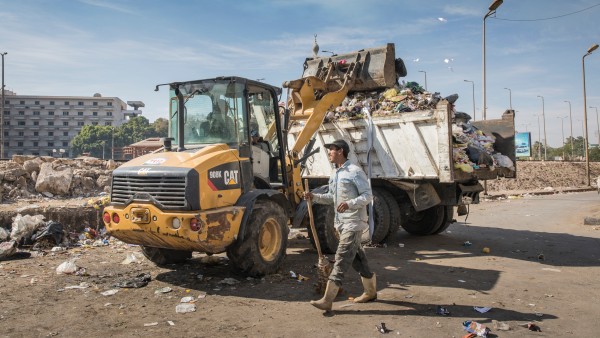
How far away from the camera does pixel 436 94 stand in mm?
7785

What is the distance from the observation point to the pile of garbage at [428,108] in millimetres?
7359

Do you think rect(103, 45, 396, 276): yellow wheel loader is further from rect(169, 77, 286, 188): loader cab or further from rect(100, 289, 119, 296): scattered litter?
rect(100, 289, 119, 296): scattered litter

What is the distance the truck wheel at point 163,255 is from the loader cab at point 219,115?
4.78ft

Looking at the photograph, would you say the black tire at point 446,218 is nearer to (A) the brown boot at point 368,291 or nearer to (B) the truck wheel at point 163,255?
(A) the brown boot at point 368,291

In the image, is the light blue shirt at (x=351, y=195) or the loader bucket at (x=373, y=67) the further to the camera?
the loader bucket at (x=373, y=67)

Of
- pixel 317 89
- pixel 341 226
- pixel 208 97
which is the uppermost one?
pixel 317 89

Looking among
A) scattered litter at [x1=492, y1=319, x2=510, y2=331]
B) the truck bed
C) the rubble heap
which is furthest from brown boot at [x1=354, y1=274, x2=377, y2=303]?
the rubble heap

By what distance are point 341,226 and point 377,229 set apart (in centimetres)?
339

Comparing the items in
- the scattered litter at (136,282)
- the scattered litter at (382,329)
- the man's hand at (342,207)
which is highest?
the man's hand at (342,207)

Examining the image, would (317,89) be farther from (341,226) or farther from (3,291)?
(3,291)

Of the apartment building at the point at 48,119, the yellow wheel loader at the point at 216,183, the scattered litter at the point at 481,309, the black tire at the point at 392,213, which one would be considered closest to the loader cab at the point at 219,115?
the yellow wheel loader at the point at 216,183

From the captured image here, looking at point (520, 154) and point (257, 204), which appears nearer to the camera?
point (257, 204)

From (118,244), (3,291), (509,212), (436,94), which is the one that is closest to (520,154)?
(509,212)

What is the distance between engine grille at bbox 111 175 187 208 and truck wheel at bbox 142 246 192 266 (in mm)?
1026
